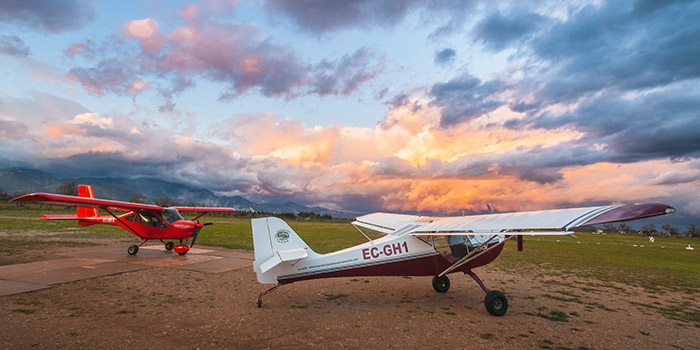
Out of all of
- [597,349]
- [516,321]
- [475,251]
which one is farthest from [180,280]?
[597,349]

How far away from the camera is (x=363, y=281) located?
10477 mm

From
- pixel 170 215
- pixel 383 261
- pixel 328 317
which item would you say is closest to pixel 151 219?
pixel 170 215

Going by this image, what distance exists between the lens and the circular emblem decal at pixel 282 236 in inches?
303

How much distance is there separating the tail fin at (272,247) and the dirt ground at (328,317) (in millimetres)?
950

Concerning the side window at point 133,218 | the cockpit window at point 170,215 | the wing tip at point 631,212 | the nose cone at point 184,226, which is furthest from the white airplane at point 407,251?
the side window at point 133,218

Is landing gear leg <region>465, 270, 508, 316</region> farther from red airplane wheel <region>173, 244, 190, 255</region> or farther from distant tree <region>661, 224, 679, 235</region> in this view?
distant tree <region>661, 224, 679, 235</region>

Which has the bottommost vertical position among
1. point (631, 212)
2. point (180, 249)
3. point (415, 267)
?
point (180, 249)

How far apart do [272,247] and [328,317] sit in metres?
2.11

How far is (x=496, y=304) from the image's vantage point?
Result: 23.8 ft

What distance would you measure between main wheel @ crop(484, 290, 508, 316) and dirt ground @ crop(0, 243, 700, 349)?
19 cm

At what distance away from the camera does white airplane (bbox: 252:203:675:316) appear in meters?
6.82

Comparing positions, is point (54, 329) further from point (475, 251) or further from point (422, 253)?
point (475, 251)

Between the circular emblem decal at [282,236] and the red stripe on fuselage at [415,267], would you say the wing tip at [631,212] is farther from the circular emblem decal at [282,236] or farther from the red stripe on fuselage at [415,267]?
the circular emblem decal at [282,236]

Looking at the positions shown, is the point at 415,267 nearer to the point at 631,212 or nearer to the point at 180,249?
the point at 631,212
